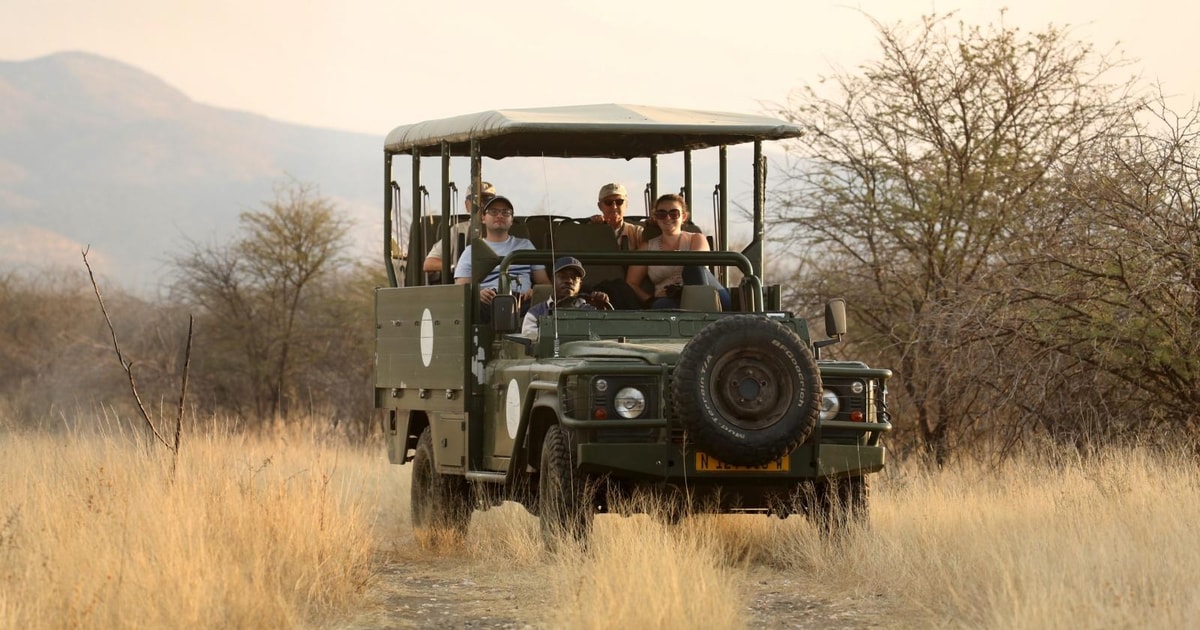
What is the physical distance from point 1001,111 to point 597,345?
30.0 feet

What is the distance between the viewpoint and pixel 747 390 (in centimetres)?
863

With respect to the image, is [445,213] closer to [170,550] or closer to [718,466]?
[718,466]

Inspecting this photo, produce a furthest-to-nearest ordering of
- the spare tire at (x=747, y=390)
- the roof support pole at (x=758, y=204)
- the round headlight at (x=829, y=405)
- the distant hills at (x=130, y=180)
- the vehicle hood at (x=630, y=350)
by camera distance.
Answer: the distant hills at (x=130, y=180), the roof support pole at (x=758, y=204), the round headlight at (x=829, y=405), the vehicle hood at (x=630, y=350), the spare tire at (x=747, y=390)

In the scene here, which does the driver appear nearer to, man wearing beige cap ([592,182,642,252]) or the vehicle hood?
the vehicle hood

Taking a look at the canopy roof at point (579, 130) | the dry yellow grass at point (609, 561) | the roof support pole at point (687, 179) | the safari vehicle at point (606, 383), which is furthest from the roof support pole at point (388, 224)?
the roof support pole at point (687, 179)

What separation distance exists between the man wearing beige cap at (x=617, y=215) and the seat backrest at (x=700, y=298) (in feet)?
4.58

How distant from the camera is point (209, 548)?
8320mm

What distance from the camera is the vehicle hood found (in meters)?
8.91

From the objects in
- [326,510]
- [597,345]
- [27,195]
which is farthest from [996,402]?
[27,195]

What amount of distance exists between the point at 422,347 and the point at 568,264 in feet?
5.14

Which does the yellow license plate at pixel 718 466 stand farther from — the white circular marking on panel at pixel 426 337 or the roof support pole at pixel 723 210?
the roof support pole at pixel 723 210

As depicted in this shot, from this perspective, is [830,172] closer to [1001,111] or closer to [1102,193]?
[1001,111]

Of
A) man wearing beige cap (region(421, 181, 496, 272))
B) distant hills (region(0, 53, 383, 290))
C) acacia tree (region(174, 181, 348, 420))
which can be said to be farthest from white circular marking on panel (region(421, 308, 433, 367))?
distant hills (region(0, 53, 383, 290))

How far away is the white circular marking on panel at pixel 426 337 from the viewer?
11.2 metres
